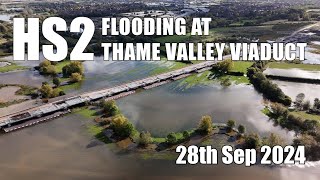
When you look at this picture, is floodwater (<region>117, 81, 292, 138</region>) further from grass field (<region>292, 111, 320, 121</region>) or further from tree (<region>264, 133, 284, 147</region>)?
tree (<region>264, 133, 284, 147</region>)

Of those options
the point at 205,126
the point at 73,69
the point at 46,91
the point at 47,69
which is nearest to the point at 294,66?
the point at 205,126

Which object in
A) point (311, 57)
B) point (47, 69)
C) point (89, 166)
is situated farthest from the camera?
point (311, 57)

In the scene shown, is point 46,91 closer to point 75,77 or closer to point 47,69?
point 75,77

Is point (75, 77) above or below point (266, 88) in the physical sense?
above

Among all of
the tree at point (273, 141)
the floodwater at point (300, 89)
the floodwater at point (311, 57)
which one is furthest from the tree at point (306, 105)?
the floodwater at point (311, 57)

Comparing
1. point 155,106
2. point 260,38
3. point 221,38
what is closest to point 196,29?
point 155,106

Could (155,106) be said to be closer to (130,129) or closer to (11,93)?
(130,129)

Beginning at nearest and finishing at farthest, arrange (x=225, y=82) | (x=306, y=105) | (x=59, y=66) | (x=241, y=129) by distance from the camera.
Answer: (x=241, y=129), (x=306, y=105), (x=225, y=82), (x=59, y=66)

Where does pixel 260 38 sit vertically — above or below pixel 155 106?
above
